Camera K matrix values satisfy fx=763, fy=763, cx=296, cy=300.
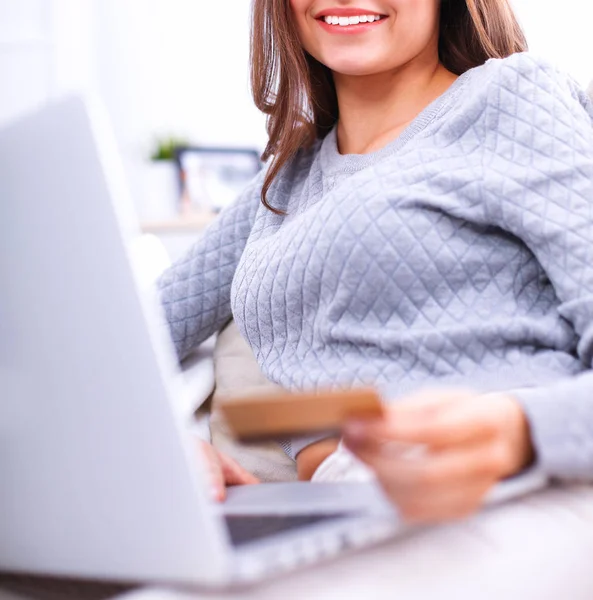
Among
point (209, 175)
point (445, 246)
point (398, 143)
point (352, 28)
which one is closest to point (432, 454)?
point (445, 246)

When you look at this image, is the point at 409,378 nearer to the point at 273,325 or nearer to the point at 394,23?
the point at 273,325

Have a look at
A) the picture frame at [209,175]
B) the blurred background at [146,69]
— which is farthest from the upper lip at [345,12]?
the picture frame at [209,175]

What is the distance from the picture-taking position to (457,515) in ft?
1.55

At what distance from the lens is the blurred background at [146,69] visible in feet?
9.11

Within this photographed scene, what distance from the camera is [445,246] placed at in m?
0.79

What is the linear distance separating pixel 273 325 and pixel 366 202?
220 millimetres

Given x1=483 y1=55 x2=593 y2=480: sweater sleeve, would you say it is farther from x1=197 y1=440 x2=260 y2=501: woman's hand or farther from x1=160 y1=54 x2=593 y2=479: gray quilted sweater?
x1=197 y1=440 x2=260 y2=501: woman's hand

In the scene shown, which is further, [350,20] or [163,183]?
[163,183]

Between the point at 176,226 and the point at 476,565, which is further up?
the point at 476,565

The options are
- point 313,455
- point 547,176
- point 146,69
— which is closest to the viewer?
point 547,176

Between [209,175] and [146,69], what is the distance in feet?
1.67

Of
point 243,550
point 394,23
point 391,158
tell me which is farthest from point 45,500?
point 394,23

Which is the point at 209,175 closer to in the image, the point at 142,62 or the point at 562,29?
the point at 142,62

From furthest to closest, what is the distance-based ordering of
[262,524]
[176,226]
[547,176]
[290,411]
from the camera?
[176,226]
[547,176]
[262,524]
[290,411]
